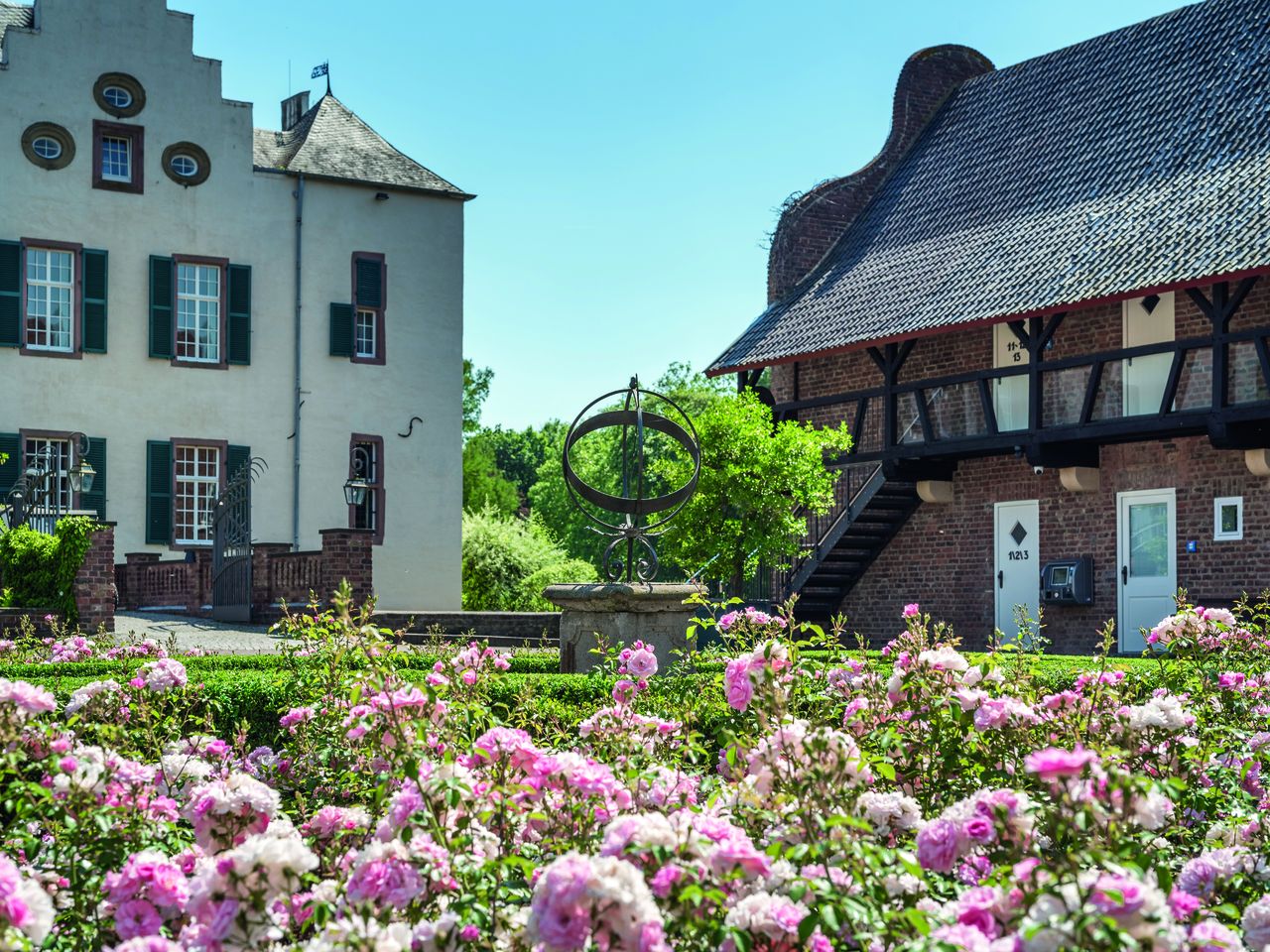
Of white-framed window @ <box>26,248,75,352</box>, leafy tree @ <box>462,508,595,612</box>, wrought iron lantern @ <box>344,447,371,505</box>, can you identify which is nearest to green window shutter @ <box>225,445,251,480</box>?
wrought iron lantern @ <box>344,447,371,505</box>

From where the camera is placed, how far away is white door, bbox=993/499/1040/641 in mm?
21188

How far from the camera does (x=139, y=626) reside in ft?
62.1

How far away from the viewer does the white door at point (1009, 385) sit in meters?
20.6

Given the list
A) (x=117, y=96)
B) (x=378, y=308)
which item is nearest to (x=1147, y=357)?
(x=378, y=308)

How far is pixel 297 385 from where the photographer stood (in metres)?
27.3

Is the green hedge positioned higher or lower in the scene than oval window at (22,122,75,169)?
lower

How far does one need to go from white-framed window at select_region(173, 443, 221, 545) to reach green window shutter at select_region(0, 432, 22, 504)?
2.46 meters

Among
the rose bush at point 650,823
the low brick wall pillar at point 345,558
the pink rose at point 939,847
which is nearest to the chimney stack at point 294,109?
the low brick wall pillar at point 345,558

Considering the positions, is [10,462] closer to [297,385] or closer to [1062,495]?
[297,385]

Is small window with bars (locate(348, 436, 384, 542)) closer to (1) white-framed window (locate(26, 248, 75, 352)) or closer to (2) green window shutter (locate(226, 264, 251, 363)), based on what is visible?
(2) green window shutter (locate(226, 264, 251, 363))

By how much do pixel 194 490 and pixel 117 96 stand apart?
263 inches

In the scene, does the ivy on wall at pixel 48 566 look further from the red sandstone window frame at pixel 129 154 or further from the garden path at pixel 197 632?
the red sandstone window frame at pixel 129 154

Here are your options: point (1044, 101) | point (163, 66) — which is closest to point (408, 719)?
point (1044, 101)

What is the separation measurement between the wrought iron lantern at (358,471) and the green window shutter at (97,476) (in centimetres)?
391
